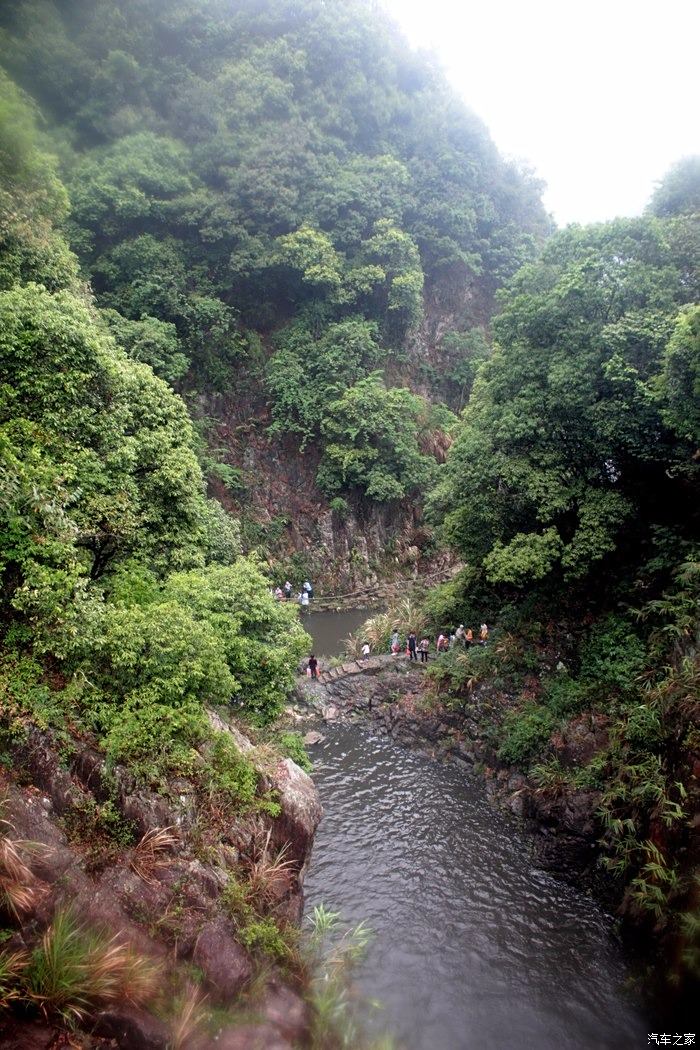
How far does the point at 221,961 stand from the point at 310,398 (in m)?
24.7

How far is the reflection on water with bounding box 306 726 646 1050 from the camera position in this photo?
8.54m

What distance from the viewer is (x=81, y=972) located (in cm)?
560

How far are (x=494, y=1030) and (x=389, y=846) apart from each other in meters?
4.18

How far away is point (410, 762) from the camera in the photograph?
1589 centimetres

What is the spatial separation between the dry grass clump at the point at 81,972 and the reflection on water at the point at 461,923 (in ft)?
15.0

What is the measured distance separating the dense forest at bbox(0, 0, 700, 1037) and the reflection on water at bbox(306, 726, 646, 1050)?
4.37 ft

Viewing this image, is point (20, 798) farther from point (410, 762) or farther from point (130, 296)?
point (130, 296)

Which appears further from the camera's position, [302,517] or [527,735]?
[302,517]

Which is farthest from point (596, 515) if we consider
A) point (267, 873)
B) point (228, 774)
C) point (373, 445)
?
point (373, 445)

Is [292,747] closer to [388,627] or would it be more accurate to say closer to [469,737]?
[469,737]

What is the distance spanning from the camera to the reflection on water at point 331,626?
76.5ft

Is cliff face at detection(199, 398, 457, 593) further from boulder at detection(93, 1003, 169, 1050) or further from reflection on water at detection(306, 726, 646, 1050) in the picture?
boulder at detection(93, 1003, 169, 1050)

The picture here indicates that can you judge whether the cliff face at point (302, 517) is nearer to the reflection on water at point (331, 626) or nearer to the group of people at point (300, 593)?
the group of people at point (300, 593)

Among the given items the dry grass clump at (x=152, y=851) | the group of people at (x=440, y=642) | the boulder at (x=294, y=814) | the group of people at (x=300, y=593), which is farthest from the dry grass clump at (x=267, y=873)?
the group of people at (x=300, y=593)
